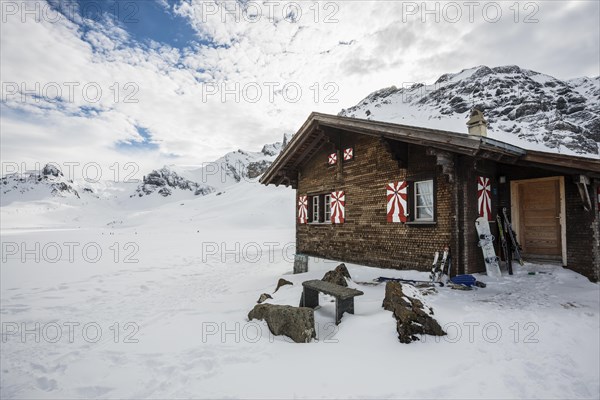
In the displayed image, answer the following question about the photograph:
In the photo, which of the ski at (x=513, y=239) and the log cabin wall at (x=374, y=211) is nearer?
the log cabin wall at (x=374, y=211)

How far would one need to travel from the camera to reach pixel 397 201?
9.27m

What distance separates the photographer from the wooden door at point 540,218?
8828 millimetres

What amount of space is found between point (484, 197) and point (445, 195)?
1445 mm

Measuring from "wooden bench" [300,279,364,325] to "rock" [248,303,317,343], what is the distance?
55 cm

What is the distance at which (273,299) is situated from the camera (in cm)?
805

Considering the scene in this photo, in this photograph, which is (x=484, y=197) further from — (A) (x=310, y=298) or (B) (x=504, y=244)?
(A) (x=310, y=298)

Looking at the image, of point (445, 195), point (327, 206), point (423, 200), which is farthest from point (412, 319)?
point (327, 206)

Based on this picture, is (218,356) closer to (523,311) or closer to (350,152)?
(523,311)

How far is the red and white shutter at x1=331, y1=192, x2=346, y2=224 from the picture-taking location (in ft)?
37.3

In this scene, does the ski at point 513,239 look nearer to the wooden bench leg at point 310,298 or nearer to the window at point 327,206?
the window at point 327,206

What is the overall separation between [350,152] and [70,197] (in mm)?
237344

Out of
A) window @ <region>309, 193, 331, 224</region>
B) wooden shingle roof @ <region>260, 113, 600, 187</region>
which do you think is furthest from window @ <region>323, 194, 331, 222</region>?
wooden shingle roof @ <region>260, 113, 600, 187</region>

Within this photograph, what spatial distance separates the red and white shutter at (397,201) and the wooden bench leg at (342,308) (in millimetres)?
3961

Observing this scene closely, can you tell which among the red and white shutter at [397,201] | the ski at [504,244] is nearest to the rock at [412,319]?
the red and white shutter at [397,201]
